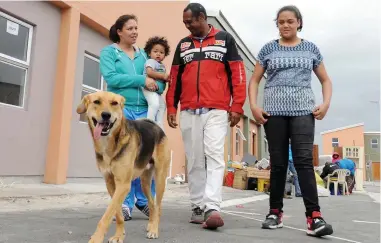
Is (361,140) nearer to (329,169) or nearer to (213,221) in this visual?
(329,169)

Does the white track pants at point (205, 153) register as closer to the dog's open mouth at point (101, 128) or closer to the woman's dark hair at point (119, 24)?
the woman's dark hair at point (119, 24)

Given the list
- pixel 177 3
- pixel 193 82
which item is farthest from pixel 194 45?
pixel 177 3

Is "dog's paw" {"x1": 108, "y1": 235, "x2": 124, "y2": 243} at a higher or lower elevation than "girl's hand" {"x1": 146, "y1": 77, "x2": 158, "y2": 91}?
lower

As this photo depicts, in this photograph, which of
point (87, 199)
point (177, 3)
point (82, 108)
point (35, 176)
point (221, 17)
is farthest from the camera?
point (221, 17)

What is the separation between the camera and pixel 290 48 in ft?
12.3

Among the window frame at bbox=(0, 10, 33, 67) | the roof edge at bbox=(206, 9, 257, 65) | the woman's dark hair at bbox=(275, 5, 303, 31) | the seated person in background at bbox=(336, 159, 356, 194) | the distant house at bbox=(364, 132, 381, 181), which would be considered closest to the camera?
the woman's dark hair at bbox=(275, 5, 303, 31)

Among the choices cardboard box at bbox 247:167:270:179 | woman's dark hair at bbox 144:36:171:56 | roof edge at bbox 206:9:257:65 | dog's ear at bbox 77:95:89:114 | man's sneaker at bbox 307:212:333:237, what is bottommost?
man's sneaker at bbox 307:212:333:237

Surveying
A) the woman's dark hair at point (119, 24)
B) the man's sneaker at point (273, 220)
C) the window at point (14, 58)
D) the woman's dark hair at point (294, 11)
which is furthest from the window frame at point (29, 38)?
the man's sneaker at point (273, 220)

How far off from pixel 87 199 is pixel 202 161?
9.03 feet

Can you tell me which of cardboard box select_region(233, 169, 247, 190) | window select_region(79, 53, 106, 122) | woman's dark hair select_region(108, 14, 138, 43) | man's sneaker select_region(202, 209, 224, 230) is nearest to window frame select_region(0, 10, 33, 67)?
window select_region(79, 53, 106, 122)

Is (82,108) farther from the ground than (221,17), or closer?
closer

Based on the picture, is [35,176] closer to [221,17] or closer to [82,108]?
[82,108]

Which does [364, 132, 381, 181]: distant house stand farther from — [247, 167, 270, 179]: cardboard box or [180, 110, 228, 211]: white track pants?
[180, 110, 228, 211]: white track pants

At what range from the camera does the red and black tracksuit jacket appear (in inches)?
150
